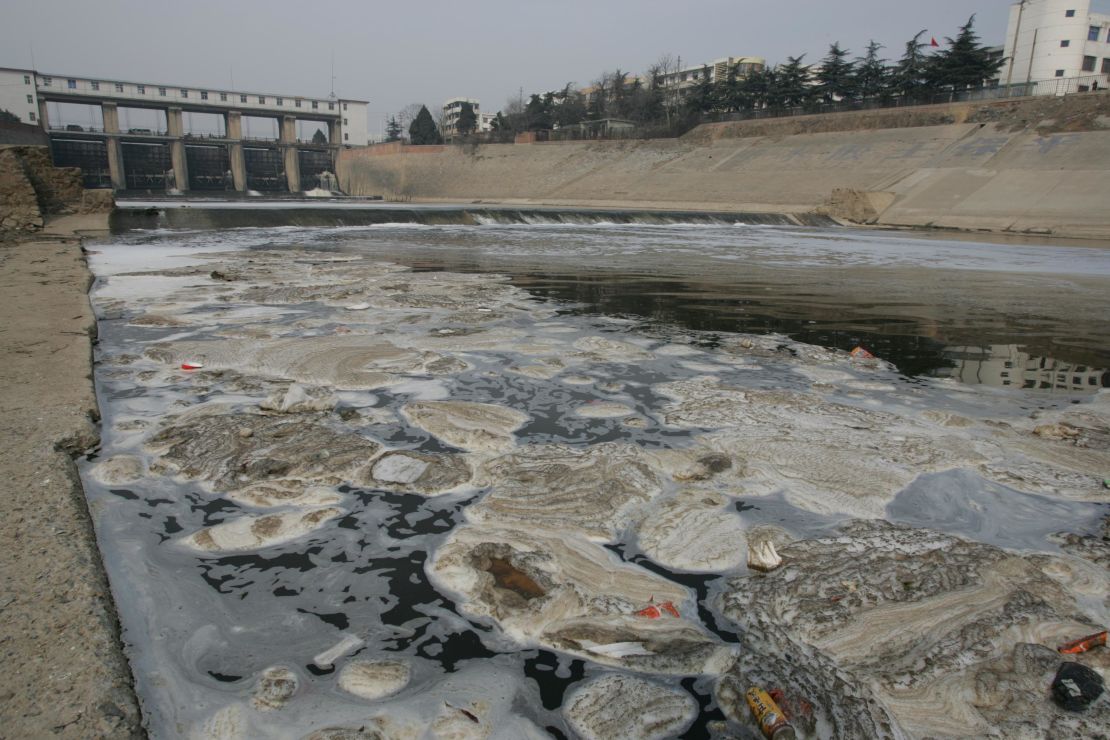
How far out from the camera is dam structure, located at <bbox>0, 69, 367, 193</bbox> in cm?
4934

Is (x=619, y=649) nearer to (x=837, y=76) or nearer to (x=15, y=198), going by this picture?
(x=15, y=198)

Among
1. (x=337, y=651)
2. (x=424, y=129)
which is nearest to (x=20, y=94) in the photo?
(x=424, y=129)

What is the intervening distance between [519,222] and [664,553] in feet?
79.3

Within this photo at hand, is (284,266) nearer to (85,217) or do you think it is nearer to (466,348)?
(466,348)

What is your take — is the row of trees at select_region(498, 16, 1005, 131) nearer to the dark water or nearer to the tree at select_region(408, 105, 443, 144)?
the tree at select_region(408, 105, 443, 144)

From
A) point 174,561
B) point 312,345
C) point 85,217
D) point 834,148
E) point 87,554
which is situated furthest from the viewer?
point 834,148

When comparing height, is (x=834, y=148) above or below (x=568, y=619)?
above

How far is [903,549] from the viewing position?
274cm

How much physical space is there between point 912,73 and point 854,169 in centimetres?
1424

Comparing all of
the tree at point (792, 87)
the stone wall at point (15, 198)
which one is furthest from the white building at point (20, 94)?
the tree at point (792, 87)

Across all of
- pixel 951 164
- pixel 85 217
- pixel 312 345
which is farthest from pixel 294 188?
pixel 312 345

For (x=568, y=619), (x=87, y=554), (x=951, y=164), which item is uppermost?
(x=951, y=164)

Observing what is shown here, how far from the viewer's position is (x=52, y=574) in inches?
81.3

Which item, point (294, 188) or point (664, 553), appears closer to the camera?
point (664, 553)
